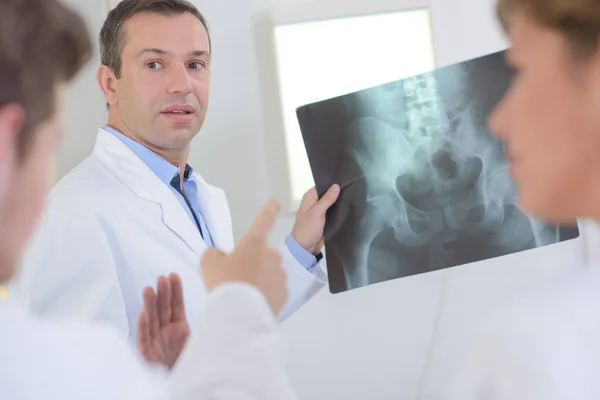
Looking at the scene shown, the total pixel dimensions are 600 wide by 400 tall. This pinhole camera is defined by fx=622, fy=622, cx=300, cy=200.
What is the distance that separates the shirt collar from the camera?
0.94 m

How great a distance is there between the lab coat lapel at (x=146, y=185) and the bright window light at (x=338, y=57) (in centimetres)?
23

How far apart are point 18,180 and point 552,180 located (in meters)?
0.44

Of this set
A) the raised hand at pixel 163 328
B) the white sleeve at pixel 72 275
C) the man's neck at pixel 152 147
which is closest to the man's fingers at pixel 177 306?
the raised hand at pixel 163 328

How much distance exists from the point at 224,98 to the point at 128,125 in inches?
7.8

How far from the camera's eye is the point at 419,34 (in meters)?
1.12

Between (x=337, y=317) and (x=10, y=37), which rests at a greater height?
(x=10, y=37)

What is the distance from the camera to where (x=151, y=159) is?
0.95 m

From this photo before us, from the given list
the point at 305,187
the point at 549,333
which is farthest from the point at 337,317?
the point at 549,333

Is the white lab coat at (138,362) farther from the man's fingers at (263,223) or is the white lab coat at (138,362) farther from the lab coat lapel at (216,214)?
the lab coat lapel at (216,214)

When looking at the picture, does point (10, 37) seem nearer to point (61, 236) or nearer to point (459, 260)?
point (61, 236)

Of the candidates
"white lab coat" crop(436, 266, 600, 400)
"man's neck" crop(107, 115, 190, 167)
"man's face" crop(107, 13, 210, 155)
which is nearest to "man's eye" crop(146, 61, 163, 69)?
"man's face" crop(107, 13, 210, 155)

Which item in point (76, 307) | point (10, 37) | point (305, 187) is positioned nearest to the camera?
point (10, 37)

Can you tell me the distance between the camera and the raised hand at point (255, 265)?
0.59 meters

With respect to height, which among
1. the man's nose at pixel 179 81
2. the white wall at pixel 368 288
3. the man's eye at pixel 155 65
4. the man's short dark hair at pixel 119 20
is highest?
the man's short dark hair at pixel 119 20
